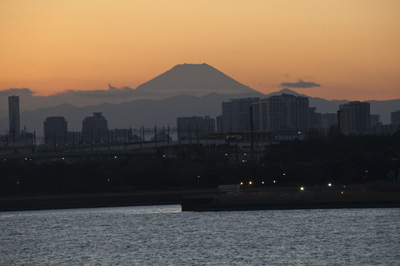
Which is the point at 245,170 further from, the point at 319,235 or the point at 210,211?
the point at 319,235

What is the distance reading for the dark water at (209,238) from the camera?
4128 centimetres

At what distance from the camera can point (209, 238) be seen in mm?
51156

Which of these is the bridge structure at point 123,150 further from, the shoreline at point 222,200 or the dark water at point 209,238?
the dark water at point 209,238

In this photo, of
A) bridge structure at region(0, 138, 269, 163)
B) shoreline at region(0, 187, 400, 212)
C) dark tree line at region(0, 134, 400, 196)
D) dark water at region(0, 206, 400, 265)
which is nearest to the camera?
dark water at region(0, 206, 400, 265)

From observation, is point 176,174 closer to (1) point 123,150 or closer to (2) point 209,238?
(1) point 123,150

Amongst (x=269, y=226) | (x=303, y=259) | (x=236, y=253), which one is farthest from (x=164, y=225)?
(x=303, y=259)

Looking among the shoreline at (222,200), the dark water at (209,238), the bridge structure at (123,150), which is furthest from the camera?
the bridge structure at (123,150)

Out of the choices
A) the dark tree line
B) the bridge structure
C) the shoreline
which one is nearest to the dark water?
the shoreline

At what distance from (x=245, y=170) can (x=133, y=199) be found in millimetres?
14264

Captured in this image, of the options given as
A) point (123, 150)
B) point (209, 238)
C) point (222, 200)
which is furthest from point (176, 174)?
point (209, 238)

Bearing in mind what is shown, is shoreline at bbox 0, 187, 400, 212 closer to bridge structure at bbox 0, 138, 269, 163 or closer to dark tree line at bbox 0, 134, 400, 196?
dark tree line at bbox 0, 134, 400, 196

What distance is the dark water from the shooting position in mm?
41281

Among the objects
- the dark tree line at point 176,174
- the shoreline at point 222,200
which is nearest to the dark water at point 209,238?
the shoreline at point 222,200

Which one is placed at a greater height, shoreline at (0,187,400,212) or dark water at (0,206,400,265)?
shoreline at (0,187,400,212)
